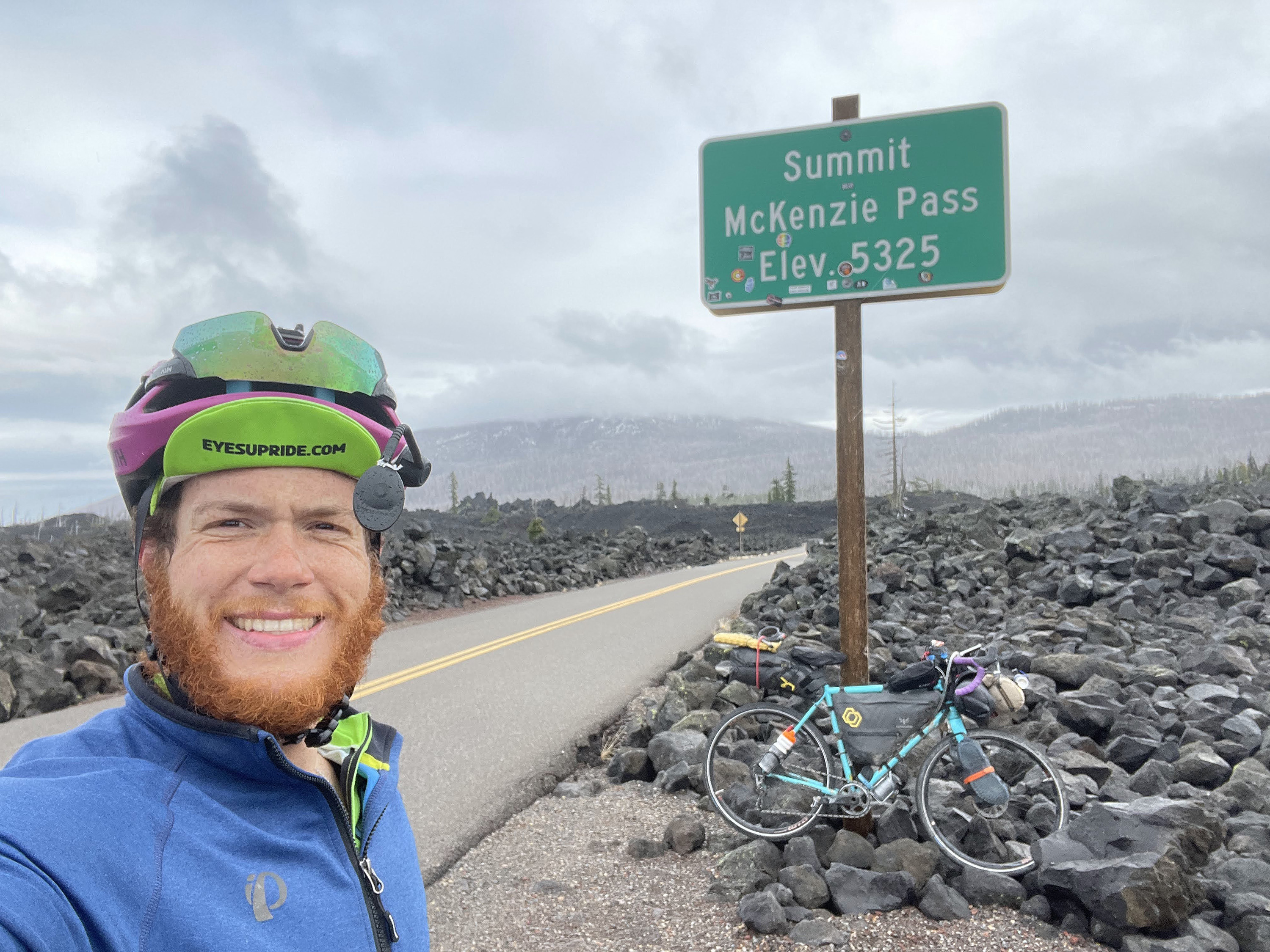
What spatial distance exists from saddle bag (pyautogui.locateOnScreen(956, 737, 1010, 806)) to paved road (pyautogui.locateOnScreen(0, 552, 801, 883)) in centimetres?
280

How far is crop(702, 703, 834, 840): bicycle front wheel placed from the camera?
4465 millimetres

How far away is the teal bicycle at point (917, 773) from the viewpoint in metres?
4.23

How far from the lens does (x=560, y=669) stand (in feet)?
30.9

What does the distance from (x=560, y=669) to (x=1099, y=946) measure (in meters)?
6.68

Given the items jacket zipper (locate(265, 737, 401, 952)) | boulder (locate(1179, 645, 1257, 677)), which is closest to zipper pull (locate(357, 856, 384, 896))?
jacket zipper (locate(265, 737, 401, 952))

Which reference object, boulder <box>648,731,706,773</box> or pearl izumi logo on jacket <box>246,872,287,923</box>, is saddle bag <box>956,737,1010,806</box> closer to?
boulder <box>648,731,706,773</box>

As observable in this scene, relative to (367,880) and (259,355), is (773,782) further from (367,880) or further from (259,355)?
(259,355)

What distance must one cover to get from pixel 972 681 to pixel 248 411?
4.21 meters

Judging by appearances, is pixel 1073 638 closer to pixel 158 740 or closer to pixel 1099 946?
pixel 1099 946

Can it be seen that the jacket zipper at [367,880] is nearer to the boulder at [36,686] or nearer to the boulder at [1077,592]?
the boulder at [36,686]

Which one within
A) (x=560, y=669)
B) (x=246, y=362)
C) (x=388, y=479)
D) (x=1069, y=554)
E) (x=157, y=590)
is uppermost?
(x=246, y=362)

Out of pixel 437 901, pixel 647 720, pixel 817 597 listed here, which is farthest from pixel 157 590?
pixel 817 597

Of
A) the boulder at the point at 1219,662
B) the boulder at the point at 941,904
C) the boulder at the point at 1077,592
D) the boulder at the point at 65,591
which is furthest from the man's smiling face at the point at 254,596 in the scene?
the boulder at the point at 65,591

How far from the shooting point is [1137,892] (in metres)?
3.30
